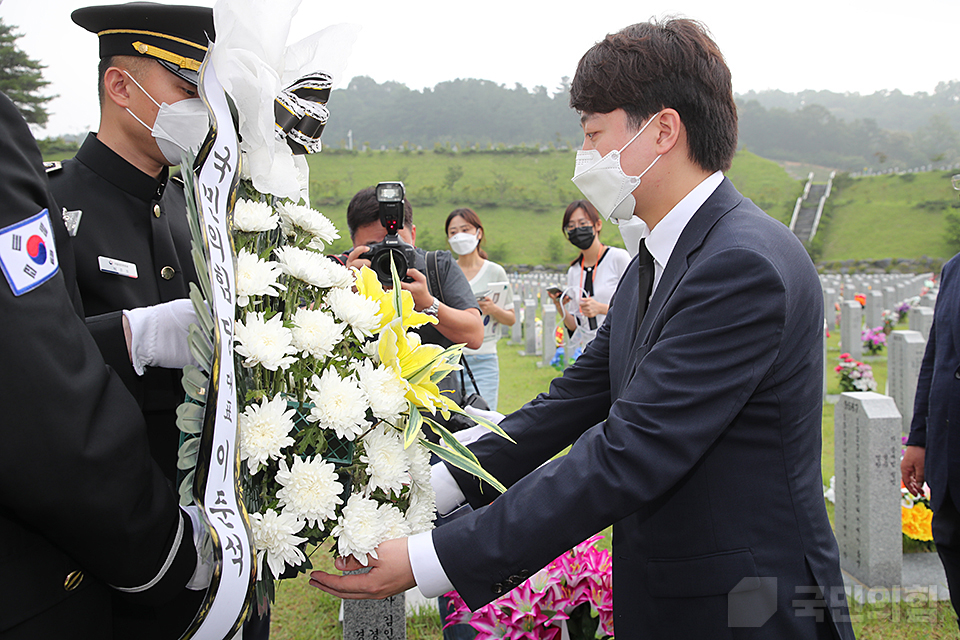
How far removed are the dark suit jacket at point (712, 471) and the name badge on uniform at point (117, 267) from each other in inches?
42.9

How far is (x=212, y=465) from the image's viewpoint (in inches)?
40.4

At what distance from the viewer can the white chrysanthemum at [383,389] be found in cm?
121

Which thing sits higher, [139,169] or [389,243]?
[139,169]

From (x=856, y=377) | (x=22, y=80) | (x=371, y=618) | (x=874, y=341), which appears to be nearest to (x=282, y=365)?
(x=371, y=618)

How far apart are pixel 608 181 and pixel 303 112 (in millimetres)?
846

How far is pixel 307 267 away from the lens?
1.26 meters

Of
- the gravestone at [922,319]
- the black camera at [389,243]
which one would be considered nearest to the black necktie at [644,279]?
the black camera at [389,243]

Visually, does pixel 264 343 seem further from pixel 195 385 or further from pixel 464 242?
pixel 464 242

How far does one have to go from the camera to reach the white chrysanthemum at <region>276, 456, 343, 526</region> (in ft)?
3.76

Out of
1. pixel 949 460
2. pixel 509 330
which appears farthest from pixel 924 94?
pixel 949 460

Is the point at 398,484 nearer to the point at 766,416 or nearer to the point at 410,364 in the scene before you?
the point at 410,364

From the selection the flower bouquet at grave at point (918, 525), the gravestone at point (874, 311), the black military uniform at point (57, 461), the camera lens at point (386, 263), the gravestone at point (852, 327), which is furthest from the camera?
the gravestone at point (874, 311)

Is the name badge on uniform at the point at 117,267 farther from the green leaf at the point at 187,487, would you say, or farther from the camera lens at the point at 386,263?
the camera lens at the point at 386,263

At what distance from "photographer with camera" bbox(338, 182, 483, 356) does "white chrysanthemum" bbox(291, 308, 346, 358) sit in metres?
1.48
